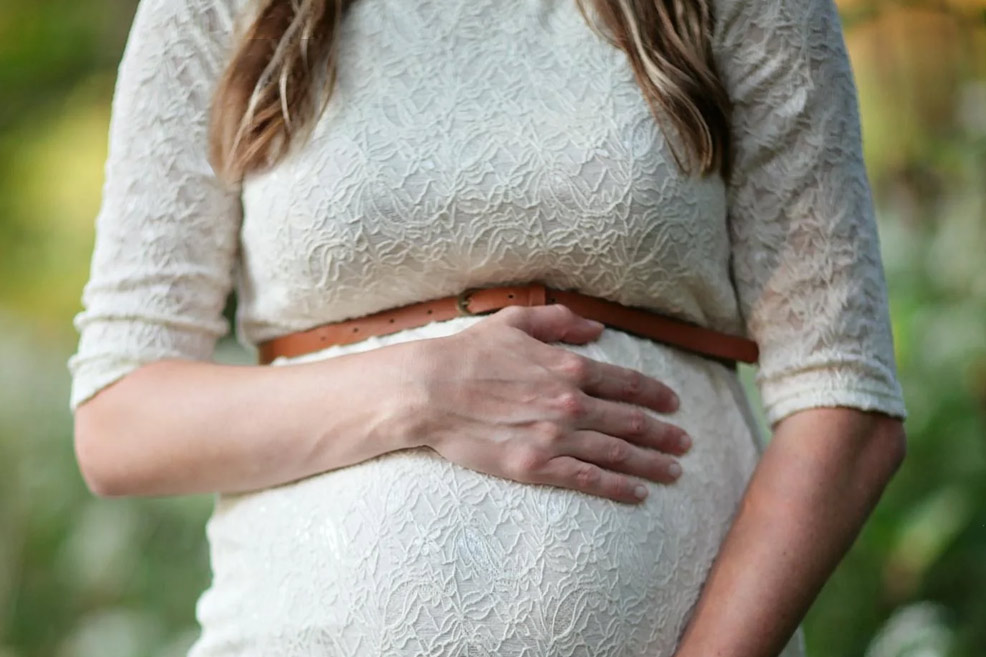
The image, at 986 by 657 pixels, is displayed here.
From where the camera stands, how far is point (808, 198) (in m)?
0.94

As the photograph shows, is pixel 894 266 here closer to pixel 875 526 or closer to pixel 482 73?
pixel 875 526

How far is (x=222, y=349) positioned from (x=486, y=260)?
5.16ft

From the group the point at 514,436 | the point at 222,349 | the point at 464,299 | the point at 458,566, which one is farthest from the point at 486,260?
the point at 222,349

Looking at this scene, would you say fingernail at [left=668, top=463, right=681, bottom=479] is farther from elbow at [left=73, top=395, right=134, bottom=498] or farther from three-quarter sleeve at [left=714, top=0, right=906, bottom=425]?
elbow at [left=73, top=395, right=134, bottom=498]

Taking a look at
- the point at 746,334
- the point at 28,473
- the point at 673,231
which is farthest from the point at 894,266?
the point at 28,473

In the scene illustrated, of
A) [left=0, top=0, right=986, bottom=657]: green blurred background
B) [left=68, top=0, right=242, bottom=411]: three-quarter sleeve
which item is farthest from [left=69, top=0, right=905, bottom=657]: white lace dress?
[left=0, top=0, right=986, bottom=657]: green blurred background

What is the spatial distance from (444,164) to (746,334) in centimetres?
35

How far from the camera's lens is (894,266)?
1.84 m

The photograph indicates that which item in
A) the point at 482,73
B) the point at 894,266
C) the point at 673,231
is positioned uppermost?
the point at 482,73

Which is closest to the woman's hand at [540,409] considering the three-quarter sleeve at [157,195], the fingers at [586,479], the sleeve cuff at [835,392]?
the fingers at [586,479]

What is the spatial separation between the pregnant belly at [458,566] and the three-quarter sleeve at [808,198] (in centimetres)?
16

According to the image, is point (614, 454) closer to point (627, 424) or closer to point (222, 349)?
point (627, 424)

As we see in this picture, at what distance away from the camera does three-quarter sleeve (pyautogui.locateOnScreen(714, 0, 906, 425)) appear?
0.93 metres

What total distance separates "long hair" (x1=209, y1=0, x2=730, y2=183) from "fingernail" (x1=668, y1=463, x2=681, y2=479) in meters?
0.26
